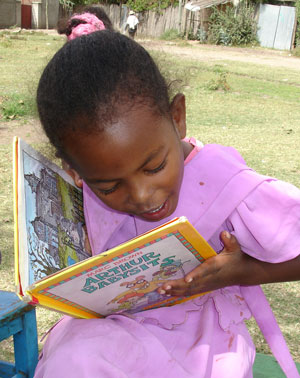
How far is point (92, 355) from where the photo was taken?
1.18 m

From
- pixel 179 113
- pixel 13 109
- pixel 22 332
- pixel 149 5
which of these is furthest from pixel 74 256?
pixel 149 5

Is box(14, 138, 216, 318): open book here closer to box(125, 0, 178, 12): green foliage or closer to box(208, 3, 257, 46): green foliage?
box(208, 3, 257, 46): green foliage

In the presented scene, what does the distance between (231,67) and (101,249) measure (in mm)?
10627

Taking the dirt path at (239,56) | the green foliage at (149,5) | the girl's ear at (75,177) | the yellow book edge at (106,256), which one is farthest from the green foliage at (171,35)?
the yellow book edge at (106,256)

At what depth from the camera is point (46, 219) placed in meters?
1.31

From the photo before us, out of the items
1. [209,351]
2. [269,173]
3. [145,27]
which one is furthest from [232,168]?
[145,27]

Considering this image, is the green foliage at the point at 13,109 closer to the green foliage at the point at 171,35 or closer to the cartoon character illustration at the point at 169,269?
the cartoon character illustration at the point at 169,269

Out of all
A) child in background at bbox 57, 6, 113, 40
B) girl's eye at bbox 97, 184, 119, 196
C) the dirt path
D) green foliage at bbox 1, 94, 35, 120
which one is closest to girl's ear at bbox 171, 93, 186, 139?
girl's eye at bbox 97, 184, 119, 196

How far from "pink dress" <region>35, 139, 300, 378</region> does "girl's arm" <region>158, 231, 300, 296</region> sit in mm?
38

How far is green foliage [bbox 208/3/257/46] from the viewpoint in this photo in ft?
62.7

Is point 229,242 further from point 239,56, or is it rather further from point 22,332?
point 239,56

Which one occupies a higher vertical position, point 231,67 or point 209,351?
point 209,351

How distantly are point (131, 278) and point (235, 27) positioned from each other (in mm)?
19229

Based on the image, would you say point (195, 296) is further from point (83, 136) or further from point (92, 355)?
point (83, 136)
